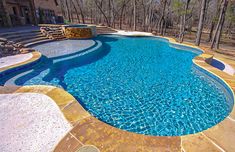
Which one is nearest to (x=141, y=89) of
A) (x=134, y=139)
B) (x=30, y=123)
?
(x=134, y=139)

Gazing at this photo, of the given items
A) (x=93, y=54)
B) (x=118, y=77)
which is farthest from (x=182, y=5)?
(x=118, y=77)

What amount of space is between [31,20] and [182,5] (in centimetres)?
1578

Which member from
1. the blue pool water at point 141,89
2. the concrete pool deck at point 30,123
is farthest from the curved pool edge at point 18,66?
the concrete pool deck at point 30,123

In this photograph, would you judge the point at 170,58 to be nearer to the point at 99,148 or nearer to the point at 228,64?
the point at 228,64

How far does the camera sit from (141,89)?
5.05m

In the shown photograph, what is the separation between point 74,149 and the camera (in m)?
2.32

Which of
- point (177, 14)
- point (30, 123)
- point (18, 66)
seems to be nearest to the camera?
point (30, 123)

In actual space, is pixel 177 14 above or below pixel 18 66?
above

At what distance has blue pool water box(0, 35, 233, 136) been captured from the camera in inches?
143

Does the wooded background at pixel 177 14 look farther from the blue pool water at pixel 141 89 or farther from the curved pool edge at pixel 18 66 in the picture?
the curved pool edge at pixel 18 66

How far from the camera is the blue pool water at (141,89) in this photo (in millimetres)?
3625

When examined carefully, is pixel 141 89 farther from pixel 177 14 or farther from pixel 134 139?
pixel 177 14

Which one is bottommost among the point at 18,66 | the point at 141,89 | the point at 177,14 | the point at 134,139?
the point at 141,89

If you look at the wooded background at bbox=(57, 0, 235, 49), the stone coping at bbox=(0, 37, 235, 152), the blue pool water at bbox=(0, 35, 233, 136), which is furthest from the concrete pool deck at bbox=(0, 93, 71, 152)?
the wooded background at bbox=(57, 0, 235, 49)
